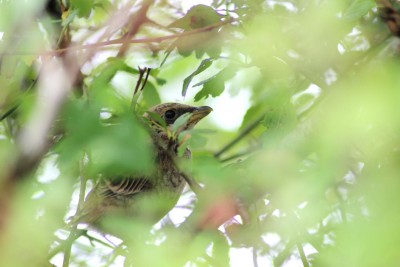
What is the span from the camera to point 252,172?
5.77 ft

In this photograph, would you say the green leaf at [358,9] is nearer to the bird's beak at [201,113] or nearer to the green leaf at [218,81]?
the green leaf at [218,81]

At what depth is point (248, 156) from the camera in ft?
8.04

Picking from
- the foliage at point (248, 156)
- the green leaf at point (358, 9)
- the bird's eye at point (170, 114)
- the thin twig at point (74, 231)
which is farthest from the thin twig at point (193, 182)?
the bird's eye at point (170, 114)

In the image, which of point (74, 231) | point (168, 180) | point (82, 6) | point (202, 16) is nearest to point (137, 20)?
point (82, 6)

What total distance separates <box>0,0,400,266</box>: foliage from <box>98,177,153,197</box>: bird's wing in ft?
0.65

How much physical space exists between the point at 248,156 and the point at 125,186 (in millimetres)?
1143

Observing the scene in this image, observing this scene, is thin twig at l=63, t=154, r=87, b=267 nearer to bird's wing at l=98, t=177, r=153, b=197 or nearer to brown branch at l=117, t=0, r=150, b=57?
bird's wing at l=98, t=177, r=153, b=197

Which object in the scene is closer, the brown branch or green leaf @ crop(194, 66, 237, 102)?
green leaf @ crop(194, 66, 237, 102)

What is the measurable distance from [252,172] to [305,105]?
2.29m

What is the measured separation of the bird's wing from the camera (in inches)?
133

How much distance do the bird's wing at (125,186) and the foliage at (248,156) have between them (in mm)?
197

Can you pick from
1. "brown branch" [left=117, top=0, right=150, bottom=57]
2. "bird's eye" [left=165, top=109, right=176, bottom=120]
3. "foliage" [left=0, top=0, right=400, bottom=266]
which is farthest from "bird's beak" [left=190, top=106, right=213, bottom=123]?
"brown branch" [left=117, top=0, right=150, bottom=57]

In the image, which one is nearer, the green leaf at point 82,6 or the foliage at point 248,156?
the foliage at point 248,156

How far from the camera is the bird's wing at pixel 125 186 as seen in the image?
339 centimetres
